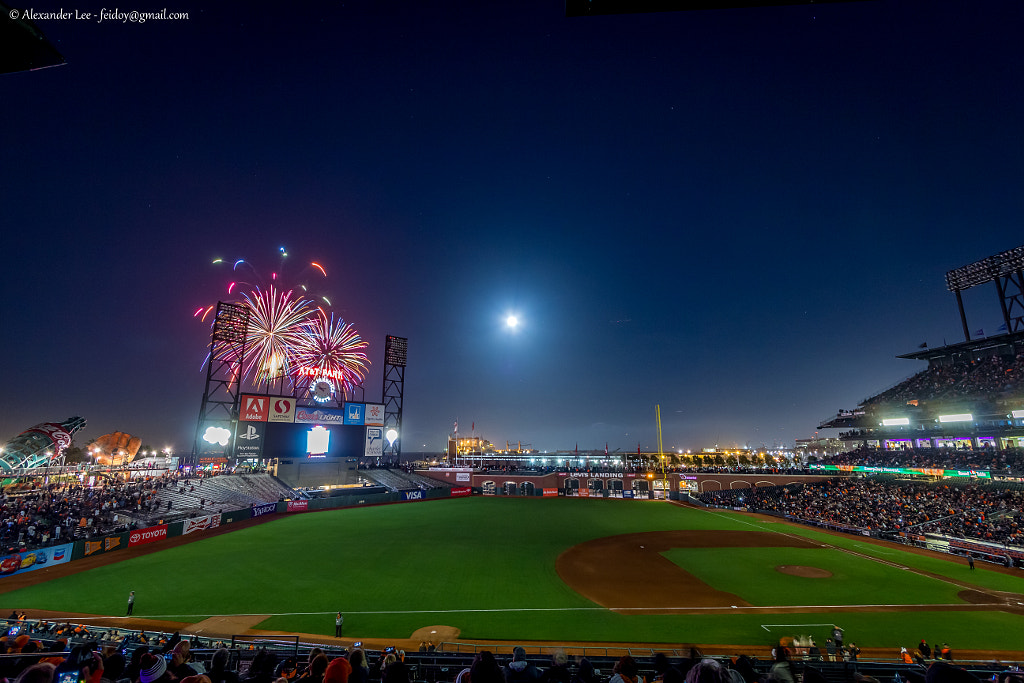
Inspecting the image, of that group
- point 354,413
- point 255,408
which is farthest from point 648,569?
point 255,408

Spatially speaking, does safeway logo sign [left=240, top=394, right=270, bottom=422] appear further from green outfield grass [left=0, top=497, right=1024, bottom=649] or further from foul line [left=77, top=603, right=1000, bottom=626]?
foul line [left=77, top=603, right=1000, bottom=626]

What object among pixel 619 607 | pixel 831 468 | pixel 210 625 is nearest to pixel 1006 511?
pixel 831 468

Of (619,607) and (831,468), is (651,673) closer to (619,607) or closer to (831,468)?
(619,607)

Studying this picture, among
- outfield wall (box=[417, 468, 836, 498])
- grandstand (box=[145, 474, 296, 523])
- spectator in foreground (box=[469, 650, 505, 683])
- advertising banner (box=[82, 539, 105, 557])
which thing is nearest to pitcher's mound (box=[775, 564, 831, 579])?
spectator in foreground (box=[469, 650, 505, 683])

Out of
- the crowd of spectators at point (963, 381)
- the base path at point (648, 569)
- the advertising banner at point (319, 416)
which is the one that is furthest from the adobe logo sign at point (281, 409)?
the crowd of spectators at point (963, 381)

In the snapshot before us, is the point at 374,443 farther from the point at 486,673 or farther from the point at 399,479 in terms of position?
the point at 486,673

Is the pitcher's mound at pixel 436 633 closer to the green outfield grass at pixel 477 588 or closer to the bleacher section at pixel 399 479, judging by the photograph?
the green outfield grass at pixel 477 588
